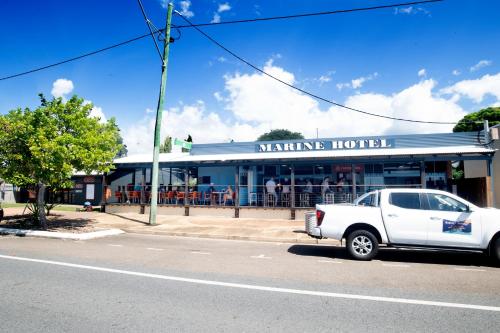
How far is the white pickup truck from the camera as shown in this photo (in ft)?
22.0

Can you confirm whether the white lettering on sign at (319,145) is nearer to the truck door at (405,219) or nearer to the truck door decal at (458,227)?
the truck door at (405,219)

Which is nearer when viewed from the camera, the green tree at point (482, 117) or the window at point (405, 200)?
the window at point (405, 200)

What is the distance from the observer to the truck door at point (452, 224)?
22.0 feet

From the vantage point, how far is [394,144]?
19.0 metres

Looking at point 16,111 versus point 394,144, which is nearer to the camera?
point 16,111

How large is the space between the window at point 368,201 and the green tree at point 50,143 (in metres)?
9.69

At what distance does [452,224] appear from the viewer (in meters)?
6.82

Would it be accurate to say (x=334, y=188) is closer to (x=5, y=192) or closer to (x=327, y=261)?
(x=327, y=261)

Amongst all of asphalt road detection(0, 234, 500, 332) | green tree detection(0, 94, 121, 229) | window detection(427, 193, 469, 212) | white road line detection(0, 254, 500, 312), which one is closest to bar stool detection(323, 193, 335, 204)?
asphalt road detection(0, 234, 500, 332)

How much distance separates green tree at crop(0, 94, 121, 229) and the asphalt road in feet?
13.2

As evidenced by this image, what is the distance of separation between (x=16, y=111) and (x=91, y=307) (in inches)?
467

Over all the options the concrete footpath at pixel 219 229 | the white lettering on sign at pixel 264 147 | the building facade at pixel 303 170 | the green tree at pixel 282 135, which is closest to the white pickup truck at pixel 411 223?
the concrete footpath at pixel 219 229

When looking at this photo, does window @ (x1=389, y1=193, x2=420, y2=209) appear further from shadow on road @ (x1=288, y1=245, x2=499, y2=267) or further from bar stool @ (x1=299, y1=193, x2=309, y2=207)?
bar stool @ (x1=299, y1=193, x2=309, y2=207)

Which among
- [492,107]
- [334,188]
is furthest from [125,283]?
[492,107]
